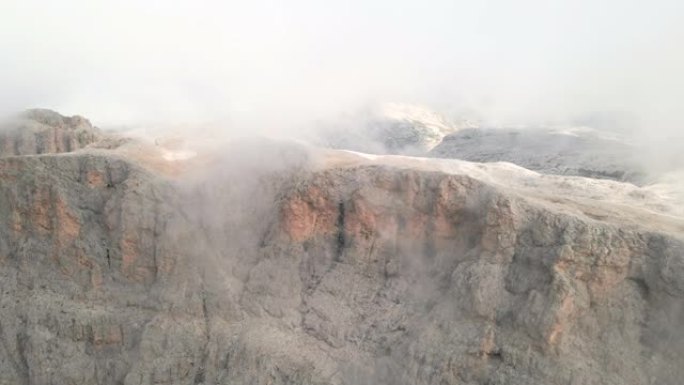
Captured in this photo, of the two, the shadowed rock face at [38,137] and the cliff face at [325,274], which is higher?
the shadowed rock face at [38,137]

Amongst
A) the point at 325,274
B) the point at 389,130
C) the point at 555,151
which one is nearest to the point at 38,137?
the point at 325,274

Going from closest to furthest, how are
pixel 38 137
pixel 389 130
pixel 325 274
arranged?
pixel 325 274
pixel 38 137
pixel 389 130

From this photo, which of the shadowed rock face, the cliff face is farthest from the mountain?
the cliff face

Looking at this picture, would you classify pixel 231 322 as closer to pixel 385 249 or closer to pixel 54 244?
pixel 385 249

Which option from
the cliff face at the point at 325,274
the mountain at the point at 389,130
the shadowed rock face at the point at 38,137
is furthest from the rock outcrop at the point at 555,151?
the shadowed rock face at the point at 38,137

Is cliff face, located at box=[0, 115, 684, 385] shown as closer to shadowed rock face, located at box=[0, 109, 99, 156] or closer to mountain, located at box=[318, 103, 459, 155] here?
shadowed rock face, located at box=[0, 109, 99, 156]

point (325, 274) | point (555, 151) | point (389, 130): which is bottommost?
point (325, 274)

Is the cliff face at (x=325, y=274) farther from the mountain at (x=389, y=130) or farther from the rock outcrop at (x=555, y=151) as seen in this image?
the mountain at (x=389, y=130)

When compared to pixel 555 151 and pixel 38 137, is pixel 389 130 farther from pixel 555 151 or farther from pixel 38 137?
pixel 38 137
